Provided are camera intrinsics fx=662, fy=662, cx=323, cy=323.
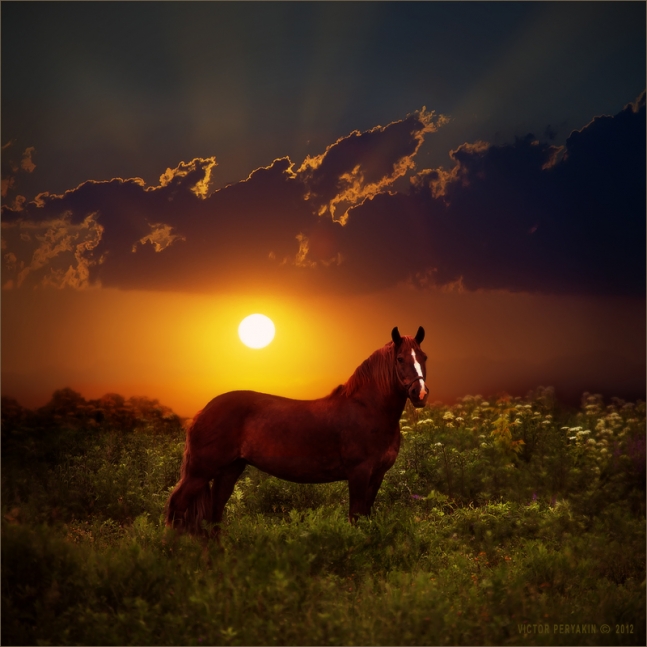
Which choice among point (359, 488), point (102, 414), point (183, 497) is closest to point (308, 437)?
point (359, 488)

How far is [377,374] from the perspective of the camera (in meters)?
6.89

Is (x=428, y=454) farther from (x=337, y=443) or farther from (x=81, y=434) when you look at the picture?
(x=81, y=434)

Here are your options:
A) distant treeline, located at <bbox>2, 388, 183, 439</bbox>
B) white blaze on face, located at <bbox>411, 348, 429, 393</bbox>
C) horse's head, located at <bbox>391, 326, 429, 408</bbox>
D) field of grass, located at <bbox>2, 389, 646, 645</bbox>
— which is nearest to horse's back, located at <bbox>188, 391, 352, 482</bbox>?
field of grass, located at <bbox>2, 389, 646, 645</bbox>


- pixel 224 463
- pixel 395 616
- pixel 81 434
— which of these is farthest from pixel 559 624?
pixel 81 434

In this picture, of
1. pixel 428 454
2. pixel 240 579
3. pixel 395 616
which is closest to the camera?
pixel 395 616

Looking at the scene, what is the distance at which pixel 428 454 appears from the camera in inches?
389

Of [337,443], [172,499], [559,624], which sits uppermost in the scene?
[337,443]

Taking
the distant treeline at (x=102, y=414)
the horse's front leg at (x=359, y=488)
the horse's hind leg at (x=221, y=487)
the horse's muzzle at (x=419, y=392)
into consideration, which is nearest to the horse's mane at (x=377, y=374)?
the horse's muzzle at (x=419, y=392)

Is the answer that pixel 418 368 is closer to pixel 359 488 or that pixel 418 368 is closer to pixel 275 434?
pixel 359 488

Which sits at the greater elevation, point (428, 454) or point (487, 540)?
point (428, 454)

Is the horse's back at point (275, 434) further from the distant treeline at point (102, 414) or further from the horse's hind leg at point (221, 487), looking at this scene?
the distant treeline at point (102, 414)

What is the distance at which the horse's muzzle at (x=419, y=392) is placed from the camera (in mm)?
6336

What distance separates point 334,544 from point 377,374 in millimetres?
1742

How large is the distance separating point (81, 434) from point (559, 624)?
7632 millimetres
